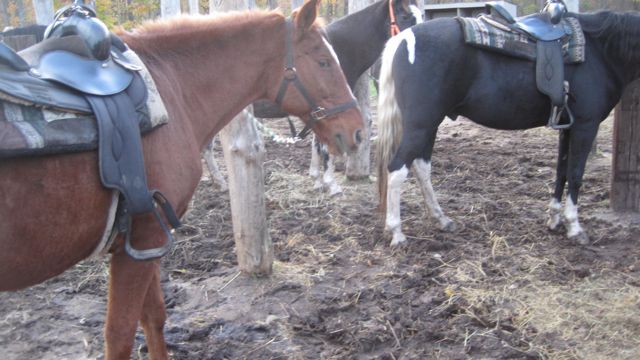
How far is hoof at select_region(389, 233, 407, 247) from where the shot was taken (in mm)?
4352

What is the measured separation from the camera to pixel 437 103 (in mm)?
4258

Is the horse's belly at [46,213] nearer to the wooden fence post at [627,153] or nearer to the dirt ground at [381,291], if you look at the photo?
the dirt ground at [381,291]

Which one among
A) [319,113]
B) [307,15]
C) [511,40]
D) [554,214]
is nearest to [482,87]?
[511,40]

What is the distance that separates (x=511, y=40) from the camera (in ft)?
14.2

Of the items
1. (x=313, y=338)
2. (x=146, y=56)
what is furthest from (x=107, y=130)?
(x=313, y=338)

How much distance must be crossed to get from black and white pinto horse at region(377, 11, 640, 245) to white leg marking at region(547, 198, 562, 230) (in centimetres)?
11

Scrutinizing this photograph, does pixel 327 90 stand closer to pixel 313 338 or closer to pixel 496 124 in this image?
pixel 313 338

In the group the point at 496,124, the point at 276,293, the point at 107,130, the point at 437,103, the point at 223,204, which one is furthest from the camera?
the point at 223,204

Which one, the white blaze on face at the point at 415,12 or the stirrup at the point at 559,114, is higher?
the white blaze on face at the point at 415,12

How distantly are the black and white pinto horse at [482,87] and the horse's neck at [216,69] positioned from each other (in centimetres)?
198

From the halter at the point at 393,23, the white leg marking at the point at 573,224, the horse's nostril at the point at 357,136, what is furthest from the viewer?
the halter at the point at 393,23

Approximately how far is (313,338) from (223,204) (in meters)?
2.67

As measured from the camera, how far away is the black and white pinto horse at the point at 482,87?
4.25 meters

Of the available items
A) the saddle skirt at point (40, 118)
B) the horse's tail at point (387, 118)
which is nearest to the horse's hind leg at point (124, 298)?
the saddle skirt at point (40, 118)
